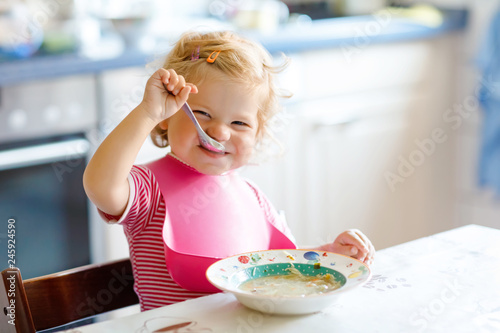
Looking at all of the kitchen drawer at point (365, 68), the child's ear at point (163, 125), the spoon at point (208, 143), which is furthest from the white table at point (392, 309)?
the kitchen drawer at point (365, 68)

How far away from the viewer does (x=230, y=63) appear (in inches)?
42.2

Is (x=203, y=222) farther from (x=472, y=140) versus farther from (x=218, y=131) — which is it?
(x=472, y=140)

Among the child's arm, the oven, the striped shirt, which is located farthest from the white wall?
the child's arm

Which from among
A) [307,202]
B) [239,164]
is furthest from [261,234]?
[307,202]

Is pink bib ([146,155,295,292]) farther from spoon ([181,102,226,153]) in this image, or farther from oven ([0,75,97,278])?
oven ([0,75,97,278])

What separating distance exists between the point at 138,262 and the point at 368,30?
1.50 meters

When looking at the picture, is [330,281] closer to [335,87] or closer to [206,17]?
[335,87]

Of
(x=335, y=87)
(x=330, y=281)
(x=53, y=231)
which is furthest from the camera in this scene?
(x=335, y=87)

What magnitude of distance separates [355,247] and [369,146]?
4.69 feet

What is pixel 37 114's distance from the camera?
174 centimetres

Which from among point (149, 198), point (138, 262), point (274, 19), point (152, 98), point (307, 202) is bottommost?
point (307, 202)

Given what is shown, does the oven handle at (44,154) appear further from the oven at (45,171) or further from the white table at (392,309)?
the white table at (392,309)

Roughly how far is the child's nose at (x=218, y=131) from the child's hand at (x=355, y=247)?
226 mm

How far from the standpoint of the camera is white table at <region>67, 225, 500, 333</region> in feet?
2.53
